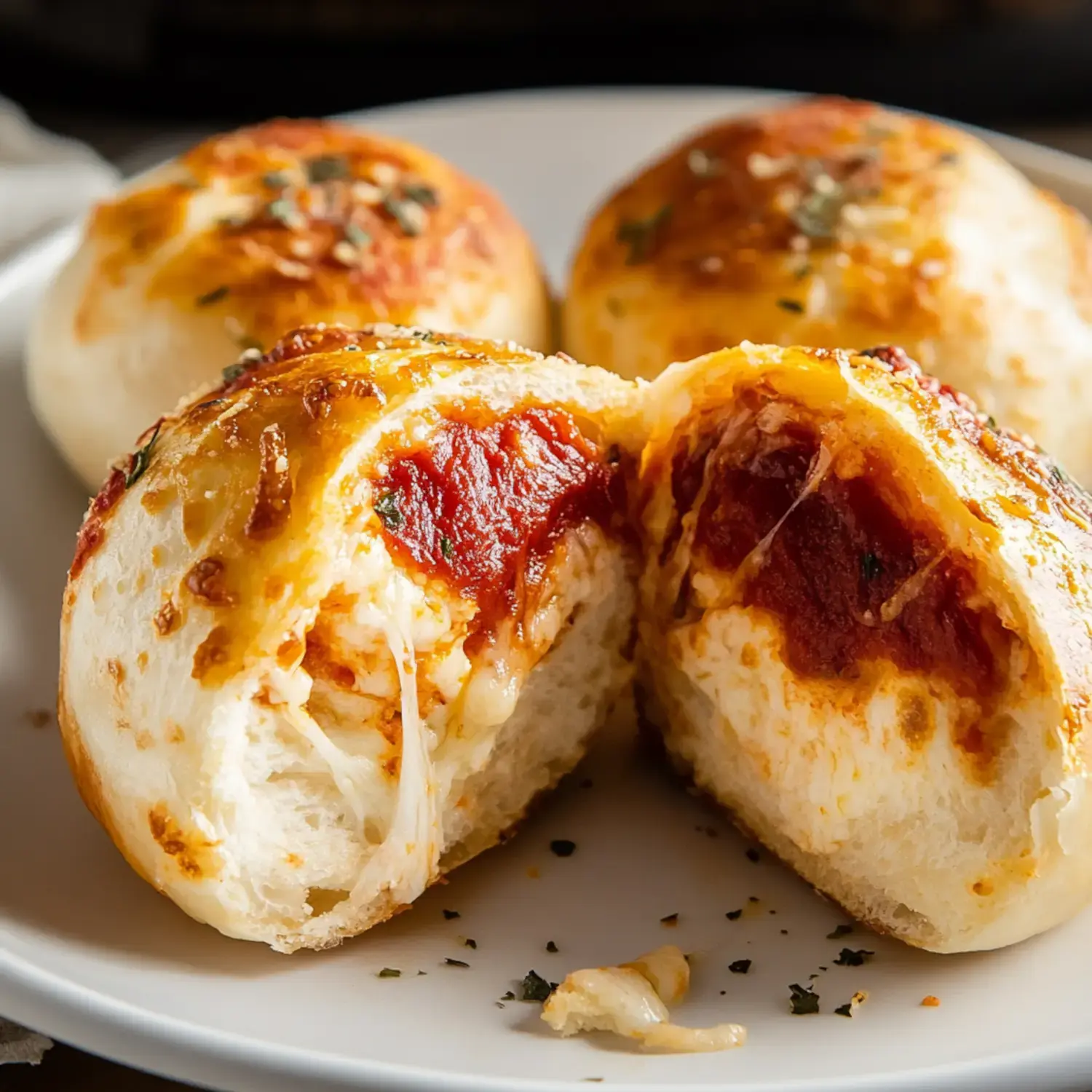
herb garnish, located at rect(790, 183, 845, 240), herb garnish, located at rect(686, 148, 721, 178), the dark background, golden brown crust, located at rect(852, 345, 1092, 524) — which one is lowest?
the dark background

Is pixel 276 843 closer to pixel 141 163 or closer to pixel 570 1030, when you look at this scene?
pixel 570 1030

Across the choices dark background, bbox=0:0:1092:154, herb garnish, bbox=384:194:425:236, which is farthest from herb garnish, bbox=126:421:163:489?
dark background, bbox=0:0:1092:154

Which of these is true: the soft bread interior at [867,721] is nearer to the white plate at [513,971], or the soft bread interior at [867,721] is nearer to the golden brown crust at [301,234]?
the white plate at [513,971]

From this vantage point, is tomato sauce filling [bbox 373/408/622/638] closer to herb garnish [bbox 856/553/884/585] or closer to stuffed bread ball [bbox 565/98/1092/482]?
herb garnish [bbox 856/553/884/585]

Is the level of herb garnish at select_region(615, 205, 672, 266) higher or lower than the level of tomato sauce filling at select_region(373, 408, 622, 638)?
lower

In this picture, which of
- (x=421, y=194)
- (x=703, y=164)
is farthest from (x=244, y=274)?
(x=703, y=164)

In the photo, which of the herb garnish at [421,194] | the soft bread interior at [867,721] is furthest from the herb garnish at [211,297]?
the soft bread interior at [867,721]
